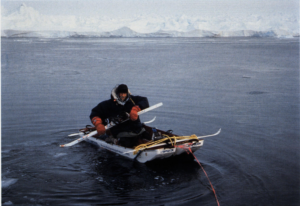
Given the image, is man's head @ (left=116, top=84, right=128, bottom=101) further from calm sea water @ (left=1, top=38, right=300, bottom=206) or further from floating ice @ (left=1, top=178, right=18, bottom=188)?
floating ice @ (left=1, top=178, right=18, bottom=188)

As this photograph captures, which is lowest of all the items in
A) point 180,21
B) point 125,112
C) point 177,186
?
point 177,186

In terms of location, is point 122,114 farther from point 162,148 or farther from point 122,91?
point 162,148

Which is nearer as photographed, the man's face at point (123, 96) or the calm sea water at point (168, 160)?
the calm sea water at point (168, 160)

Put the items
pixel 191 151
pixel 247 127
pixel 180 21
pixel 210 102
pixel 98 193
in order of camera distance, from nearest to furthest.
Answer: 1. pixel 98 193
2. pixel 191 151
3. pixel 247 127
4. pixel 210 102
5. pixel 180 21

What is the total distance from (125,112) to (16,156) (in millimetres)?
2816

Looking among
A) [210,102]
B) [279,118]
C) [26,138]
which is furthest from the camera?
[210,102]

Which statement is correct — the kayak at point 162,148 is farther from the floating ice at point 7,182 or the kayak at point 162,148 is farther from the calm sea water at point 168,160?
the floating ice at point 7,182

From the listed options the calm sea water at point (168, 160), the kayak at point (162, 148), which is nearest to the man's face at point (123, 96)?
the kayak at point (162, 148)

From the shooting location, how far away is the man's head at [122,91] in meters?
7.39

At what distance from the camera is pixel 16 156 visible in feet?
25.8

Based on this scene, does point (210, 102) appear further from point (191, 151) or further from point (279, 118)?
point (191, 151)

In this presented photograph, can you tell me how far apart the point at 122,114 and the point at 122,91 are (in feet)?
1.78

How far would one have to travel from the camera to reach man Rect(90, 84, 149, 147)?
7.53m

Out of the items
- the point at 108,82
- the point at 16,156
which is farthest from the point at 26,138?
the point at 108,82
